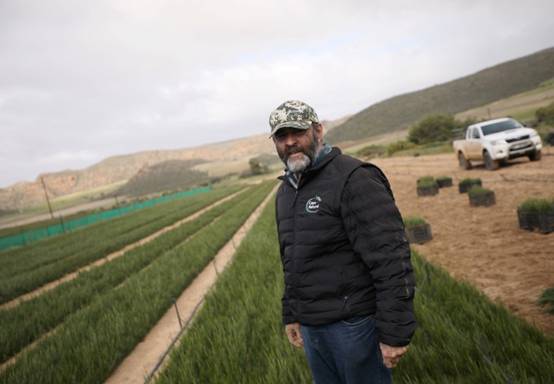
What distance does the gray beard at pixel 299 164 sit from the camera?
6.97 ft

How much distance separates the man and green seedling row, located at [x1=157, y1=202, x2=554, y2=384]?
0.86 metres

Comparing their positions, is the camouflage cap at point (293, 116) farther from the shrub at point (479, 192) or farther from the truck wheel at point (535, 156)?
the truck wheel at point (535, 156)

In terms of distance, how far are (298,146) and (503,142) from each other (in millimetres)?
14898

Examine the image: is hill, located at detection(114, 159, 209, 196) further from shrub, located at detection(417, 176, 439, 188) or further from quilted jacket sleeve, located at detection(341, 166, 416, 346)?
quilted jacket sleeve, located at detection(341, 166, 416, 346)

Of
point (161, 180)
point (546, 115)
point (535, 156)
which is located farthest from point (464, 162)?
point (161, 180)

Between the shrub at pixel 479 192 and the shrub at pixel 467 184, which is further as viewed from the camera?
A: the shrub at pixel 467 184

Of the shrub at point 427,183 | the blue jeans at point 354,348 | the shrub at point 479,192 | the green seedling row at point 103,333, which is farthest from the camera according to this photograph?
the shrub at point 427,183

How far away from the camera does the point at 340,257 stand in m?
2.01

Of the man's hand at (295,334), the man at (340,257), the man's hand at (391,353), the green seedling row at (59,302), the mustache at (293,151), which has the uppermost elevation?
the mustache at (293,151)

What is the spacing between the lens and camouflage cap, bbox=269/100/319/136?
213cm

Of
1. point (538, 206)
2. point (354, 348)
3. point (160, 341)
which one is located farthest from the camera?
point (538, 206)

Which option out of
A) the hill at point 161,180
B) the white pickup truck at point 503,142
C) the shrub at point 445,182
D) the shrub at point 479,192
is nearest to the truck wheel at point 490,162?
the white pickup truck at point 503,142

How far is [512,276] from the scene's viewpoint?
5008 mm

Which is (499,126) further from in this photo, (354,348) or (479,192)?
(354,348)
